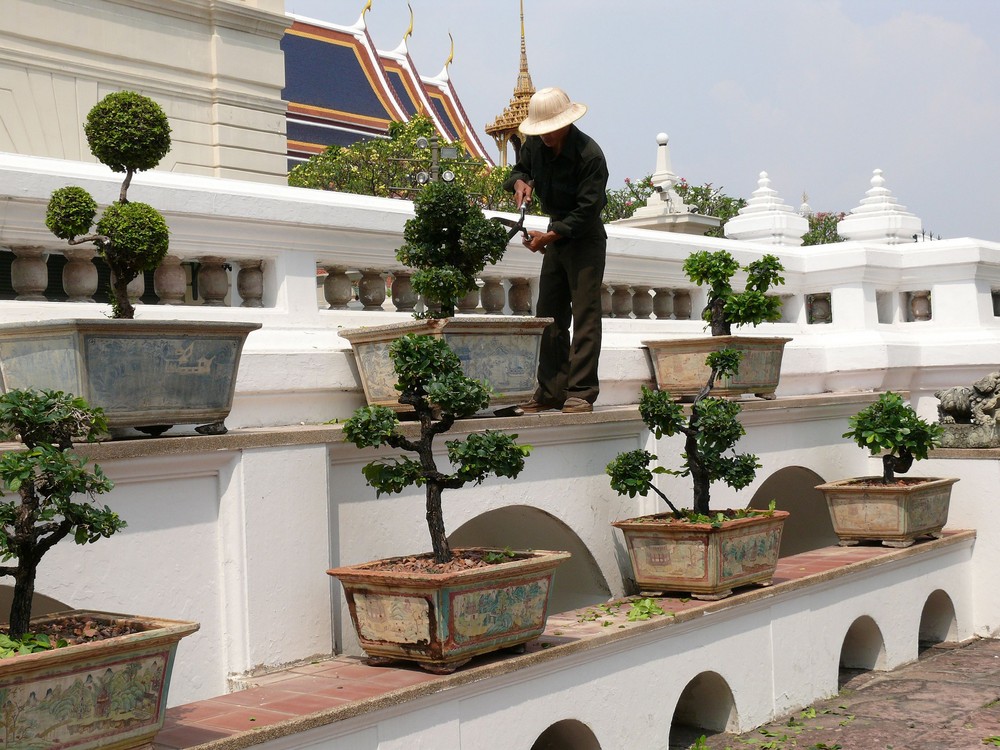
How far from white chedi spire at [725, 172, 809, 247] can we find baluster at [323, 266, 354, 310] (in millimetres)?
4461

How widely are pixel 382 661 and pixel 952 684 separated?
10.8ft

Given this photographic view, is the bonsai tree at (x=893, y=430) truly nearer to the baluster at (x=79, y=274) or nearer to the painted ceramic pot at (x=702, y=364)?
the painted ceramic pot at (x=702, y=364)

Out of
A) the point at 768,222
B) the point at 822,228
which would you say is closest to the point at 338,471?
the point at 768,222

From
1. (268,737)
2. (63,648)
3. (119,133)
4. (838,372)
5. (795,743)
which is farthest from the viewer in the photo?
(838,372)

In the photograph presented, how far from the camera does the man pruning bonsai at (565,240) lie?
5.62 m

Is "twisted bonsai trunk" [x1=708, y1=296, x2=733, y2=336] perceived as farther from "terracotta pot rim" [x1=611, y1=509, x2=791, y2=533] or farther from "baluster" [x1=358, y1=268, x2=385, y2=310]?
"baluster" [x1=358, y1=268, x2=385, y2=310]

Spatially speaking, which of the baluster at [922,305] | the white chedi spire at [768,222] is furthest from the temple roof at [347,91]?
the baluster at [922,305]

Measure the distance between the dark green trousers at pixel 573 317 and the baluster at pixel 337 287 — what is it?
960 mm

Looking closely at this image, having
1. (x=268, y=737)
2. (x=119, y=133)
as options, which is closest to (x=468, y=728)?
(x=268, y=737)

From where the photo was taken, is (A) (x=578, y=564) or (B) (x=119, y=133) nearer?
(B) (x=119, y=133)

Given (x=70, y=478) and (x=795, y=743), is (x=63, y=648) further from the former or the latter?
(x=795, y=743)

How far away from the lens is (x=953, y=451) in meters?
7.39

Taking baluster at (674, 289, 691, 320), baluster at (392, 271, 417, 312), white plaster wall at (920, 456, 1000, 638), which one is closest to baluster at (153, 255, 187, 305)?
baluster at (392, 271, 417, 312)

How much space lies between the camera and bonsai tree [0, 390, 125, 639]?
3.06m
